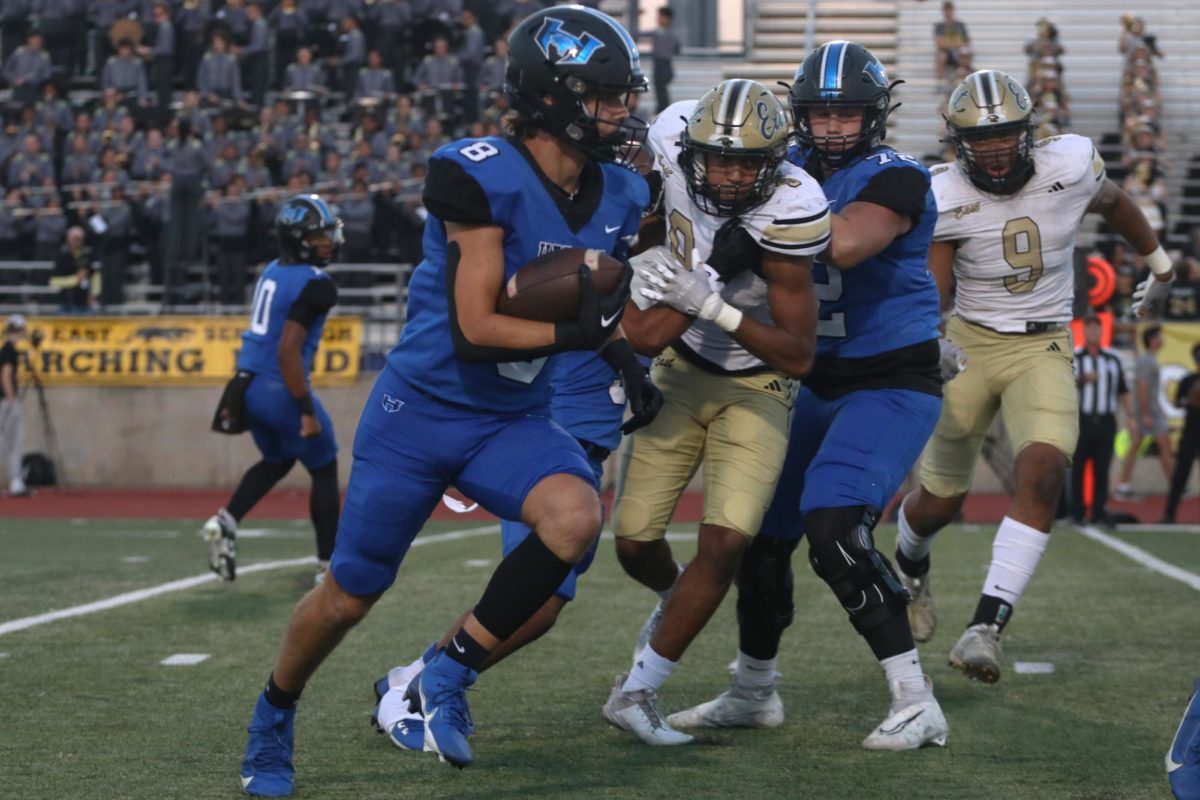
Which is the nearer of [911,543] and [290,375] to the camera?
[911,543]

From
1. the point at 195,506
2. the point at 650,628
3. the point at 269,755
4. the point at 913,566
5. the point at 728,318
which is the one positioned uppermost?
the point at 728,318

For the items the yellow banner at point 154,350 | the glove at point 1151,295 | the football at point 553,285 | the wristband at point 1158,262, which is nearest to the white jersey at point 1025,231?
the glove at point 1151,295

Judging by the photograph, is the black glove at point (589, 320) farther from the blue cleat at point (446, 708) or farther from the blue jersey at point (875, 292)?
the blue jersey at point (875, 292)

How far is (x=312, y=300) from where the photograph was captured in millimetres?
8062

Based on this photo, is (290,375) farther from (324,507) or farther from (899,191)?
(899,191)

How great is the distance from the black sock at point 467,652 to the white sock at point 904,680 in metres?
1.38

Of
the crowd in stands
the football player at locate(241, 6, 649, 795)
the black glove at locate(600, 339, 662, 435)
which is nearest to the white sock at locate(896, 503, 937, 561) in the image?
the black glove at locate(600, 339, 662, 435)

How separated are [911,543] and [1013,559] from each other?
0.67 m

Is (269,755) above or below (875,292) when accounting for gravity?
below

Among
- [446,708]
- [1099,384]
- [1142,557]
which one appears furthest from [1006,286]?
[1099,384]

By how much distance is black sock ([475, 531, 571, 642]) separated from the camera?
3859 mm

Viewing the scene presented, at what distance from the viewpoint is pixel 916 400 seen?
4.94 metres

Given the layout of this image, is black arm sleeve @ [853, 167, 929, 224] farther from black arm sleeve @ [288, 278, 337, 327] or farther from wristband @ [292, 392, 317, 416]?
wristband @ [292, 392, 317, 416]

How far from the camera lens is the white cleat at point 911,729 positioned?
466 centimetres
